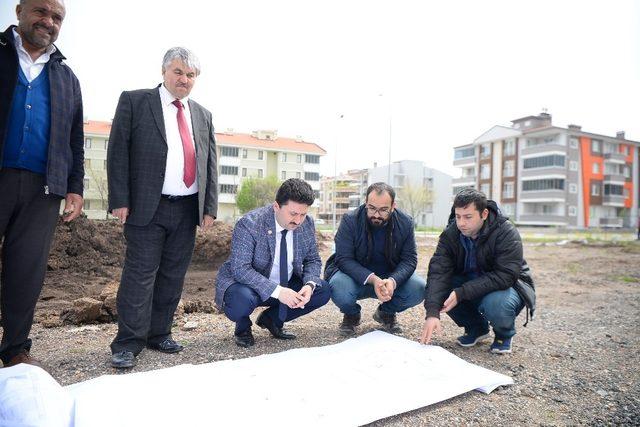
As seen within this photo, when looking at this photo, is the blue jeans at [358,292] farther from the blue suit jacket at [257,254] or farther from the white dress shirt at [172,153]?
the white dress shirt at [172,153]

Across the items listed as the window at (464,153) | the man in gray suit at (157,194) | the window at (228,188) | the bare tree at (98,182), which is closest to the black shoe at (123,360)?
the man in gray suit at (157,194)

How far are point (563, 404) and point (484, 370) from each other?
19.0 inches

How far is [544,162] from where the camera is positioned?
42500 millimetres

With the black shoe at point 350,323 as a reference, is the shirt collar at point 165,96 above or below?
above

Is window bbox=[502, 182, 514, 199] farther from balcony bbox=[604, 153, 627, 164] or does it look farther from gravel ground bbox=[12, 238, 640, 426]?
gravel ground bbox=[12, 238, 640, 426]

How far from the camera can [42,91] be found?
281 centimetres

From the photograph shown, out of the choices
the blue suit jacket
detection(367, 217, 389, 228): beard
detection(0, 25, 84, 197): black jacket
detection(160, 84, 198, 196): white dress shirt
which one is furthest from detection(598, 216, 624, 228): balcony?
detection(0, 25, 84, 197): black jacket

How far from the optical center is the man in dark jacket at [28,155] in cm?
267

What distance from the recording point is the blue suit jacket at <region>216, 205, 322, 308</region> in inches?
134

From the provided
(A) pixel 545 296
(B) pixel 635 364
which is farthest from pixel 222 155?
(B) pixel 635 364

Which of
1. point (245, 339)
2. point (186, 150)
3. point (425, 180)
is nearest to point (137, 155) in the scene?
point (186, 150)

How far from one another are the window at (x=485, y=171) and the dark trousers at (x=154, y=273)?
4928 centimetres

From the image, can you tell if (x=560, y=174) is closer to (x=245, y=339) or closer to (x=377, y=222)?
(x=377, y=222)

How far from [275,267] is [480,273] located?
172cm
